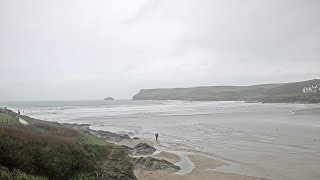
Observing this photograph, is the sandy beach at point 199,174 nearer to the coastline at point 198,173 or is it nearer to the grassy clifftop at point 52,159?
the coastline at point 198,173

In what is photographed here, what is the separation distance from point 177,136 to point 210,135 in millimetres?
3992

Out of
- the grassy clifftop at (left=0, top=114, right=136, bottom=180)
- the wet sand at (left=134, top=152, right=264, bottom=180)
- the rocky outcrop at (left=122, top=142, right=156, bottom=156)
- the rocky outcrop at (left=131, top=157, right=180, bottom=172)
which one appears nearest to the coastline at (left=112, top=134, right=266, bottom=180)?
the wet sand at (left=134, top=152, right=264, bottom=180)

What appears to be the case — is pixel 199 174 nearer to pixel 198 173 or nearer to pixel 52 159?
pixel 198 173

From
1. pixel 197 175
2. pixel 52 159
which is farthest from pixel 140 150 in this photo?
pixel 52 159

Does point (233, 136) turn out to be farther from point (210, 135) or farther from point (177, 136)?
point (177, 136)

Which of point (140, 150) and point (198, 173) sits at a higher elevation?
point (140, 150)

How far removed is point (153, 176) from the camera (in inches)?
776

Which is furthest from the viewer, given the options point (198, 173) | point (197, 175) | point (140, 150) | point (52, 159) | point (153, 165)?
point (140, 150)

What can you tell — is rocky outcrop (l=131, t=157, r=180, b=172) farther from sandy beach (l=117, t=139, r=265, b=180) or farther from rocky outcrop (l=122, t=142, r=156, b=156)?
rocky outcrop (l=122, t=142, r=156, b=156)

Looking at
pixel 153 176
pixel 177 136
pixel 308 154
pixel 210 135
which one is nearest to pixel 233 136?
pixel 210 135

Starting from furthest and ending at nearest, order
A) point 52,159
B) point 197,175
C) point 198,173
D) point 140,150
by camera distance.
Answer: point 140,150 → point 198,173 → point 197,175 → point 52,159

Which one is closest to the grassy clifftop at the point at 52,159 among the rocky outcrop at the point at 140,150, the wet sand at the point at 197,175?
the wet sand at the point at 197,175

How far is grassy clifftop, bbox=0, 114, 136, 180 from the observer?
11.0 m

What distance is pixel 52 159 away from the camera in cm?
1223
